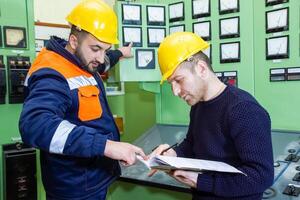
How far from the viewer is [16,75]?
2133 mm

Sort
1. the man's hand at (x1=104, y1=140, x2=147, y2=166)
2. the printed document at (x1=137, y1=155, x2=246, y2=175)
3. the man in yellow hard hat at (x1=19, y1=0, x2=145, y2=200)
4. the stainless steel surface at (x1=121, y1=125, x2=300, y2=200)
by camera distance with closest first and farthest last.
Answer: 1. the printed document at (x1=137, y1=155, x2=246, y2=175)
2. the man's hand at (x1=104, y1=140, x2=147, y2=166)
3. the man in yellow hard hat at (x1=19, y1=0, x2=145, y2=200)
4. the stainless steel surface at (x1=121, y1=125, x2=300, y2=200)

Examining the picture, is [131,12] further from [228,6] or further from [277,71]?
[277,71]

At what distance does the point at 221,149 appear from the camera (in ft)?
4.20

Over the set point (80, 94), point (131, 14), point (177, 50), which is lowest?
point (80, 94)

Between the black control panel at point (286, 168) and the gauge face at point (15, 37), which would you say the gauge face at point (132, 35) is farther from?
the black control panel at point (286, 168)

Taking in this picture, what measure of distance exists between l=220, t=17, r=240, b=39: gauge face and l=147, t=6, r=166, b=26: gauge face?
17.8 inches

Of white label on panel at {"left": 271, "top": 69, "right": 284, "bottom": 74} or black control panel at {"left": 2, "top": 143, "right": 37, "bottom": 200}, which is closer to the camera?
white label on panel at {"left": 271, "top": 69, "right": 284, "bottom": 74}

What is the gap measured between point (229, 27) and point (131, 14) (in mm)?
676

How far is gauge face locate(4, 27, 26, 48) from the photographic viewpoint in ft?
6.95

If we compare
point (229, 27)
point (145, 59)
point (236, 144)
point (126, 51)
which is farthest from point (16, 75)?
point (236, 144)

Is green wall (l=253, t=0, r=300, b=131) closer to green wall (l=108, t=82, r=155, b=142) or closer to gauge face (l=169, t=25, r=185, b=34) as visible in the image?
gauge face (l=169, t=25, r=185, b=34)

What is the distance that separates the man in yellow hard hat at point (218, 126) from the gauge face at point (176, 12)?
108cm

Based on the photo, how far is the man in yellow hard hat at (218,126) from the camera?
1.16 metres

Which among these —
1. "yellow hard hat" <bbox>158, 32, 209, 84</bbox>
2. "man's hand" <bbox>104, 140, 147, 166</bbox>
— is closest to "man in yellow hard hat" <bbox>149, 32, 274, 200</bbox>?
"yellow hard hat" <bbox>158, 32, 209, 84</bbox>
